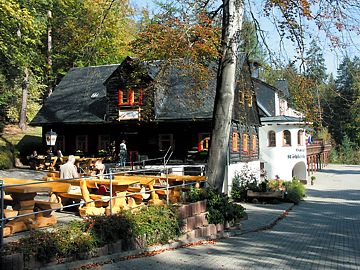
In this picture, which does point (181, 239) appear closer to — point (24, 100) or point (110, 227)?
point (110, 227)

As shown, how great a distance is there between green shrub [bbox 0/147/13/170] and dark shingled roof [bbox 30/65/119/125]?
2.76m

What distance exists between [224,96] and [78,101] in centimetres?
1976

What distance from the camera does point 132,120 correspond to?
85.5 feet

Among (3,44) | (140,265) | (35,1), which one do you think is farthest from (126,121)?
(140,265)

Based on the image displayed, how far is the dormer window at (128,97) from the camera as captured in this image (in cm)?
2588

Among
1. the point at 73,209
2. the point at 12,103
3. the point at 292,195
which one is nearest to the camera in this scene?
the point at 73,209

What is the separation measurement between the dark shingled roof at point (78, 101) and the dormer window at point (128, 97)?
197 centimetres

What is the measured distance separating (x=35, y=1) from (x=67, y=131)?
9.34 metres

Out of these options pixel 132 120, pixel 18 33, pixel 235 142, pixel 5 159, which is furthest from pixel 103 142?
pixel 18 33

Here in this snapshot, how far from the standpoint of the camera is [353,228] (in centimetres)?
1459

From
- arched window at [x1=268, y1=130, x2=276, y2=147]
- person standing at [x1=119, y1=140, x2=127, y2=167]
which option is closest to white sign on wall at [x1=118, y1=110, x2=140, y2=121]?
person standing at [x1=119, y1=140, x2=127, y2=167]

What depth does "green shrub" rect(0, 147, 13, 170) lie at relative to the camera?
25547mm

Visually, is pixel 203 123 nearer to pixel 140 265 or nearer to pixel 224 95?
pixel 224 95

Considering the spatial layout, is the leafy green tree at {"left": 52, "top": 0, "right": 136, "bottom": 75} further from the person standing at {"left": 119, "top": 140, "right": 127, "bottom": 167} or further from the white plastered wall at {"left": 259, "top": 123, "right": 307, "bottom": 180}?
the white plastered wall at {"left": 259, "top": 123, "right": 307, "bottom": 180}
